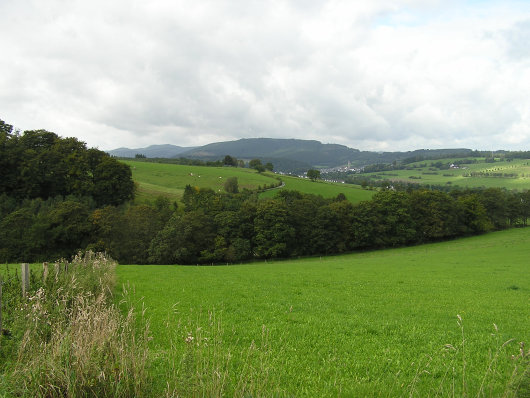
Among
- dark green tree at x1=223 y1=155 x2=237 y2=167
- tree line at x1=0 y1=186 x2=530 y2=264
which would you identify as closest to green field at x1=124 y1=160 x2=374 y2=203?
tree line at x1=0 y1=186 x2=530 y2=264

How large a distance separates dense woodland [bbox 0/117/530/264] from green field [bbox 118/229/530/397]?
3780 cm

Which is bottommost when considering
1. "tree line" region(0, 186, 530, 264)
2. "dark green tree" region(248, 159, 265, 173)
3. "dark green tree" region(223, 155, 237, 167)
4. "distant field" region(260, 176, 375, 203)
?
"tree line" region(0, 186, 530, 264)

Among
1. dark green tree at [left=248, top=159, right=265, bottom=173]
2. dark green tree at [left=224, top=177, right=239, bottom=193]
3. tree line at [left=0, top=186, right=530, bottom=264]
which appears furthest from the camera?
dark green tree at [left=248, top=159, right=265, bottom=173]

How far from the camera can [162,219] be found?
5747 cm

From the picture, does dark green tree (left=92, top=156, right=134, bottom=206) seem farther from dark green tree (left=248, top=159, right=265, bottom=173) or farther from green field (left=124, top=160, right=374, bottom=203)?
dark green tree (left=248, top=159, right=265, bottom=173)

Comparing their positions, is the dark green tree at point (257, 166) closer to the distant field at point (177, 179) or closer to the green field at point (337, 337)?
the distant field at point (177, 179)

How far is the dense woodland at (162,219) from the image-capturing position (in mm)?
51250

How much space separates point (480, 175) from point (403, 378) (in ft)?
719

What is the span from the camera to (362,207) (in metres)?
63.6

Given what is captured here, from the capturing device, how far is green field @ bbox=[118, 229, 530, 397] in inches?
220

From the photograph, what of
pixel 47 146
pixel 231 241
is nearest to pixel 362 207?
pixel 231 241

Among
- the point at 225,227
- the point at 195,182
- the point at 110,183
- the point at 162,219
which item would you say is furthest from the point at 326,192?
the point at 110,183

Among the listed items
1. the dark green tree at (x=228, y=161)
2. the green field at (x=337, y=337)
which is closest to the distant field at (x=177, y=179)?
the dark green tree at (x=228, y=161)

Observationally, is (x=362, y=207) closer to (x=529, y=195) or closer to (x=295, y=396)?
(x=529, y=195)
